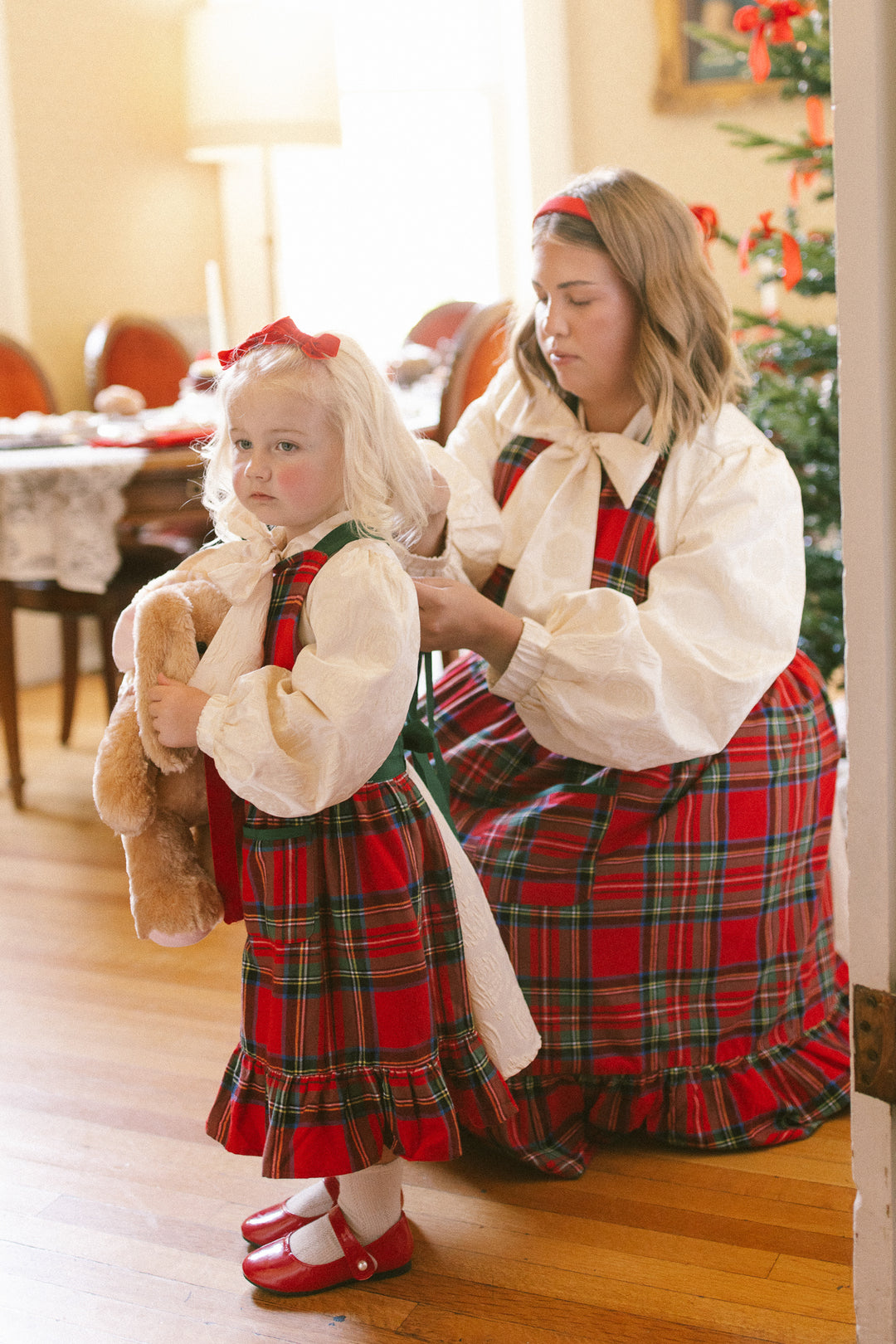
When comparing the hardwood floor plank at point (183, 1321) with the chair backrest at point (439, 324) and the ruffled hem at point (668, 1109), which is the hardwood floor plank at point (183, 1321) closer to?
the ruffled hem at point (668, 1109)

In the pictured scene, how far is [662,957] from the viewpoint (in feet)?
4.64

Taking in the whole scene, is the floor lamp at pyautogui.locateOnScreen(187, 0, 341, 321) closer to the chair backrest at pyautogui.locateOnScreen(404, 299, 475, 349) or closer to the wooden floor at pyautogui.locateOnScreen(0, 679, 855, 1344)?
the chair backrest at pyautogui.locateOnScreen(404, 299, 475, 349)

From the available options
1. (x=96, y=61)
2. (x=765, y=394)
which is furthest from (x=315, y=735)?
(x=96, y=61)

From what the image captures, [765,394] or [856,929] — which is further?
[765,394]

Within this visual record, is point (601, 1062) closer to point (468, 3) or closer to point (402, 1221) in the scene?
point (402, 1221)

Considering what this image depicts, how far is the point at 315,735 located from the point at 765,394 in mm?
1409

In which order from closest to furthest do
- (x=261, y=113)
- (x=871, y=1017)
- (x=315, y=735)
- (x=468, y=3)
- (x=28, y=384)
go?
1. (x=871, y=1017)
2. (x=315, y=735)
3. (x=28, y=384)
4. (x=261, y=113)
5. (x=468, y=3)

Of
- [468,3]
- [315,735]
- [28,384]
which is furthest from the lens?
[468,3]

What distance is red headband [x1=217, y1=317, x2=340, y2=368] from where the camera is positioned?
1.11 m

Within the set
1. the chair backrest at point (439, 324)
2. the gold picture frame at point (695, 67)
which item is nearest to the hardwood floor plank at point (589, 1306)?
the chair backrest at point (439, 324)

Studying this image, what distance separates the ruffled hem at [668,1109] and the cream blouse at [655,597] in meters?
0.35

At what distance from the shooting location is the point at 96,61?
3938mm

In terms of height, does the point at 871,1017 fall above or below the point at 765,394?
below

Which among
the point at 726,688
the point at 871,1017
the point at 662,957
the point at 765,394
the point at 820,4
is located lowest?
the point at 662,957
